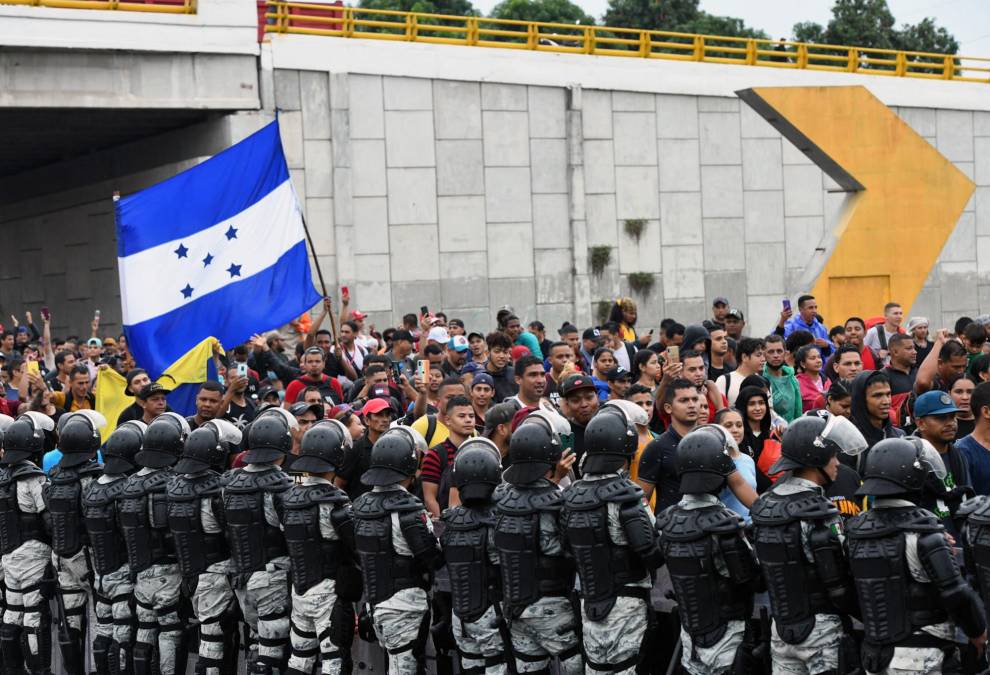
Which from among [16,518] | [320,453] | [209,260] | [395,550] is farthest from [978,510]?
[209,260]

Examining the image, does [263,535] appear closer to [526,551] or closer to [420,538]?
[420,538]

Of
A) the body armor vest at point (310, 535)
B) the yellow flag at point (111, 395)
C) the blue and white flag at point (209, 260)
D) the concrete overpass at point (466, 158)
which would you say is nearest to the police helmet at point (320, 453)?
the body armor vest at point (310, 535)

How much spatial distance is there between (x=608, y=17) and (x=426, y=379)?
2016 inches

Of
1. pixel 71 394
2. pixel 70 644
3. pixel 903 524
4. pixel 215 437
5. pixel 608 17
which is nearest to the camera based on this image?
pixel 903 524

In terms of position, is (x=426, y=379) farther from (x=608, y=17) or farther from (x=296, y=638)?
(x=608, y=17)

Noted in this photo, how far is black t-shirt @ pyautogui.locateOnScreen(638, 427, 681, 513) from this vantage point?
797 cm

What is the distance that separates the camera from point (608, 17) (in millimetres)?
60281

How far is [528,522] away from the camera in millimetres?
7527

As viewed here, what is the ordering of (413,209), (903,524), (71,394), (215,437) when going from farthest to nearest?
(413,209), (71,394), (215,437), (903,524)

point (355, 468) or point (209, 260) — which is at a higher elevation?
point (209, 260)

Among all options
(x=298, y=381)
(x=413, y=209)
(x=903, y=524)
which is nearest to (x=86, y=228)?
(x=413, y=209)

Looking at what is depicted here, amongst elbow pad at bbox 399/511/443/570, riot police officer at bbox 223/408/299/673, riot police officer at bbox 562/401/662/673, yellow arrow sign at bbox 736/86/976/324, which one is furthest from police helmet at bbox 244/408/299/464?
yellow arrow sign at bbox 736/86/976/324

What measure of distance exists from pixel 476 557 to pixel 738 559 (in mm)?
1649

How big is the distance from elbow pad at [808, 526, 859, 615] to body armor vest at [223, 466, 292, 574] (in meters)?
3.69
